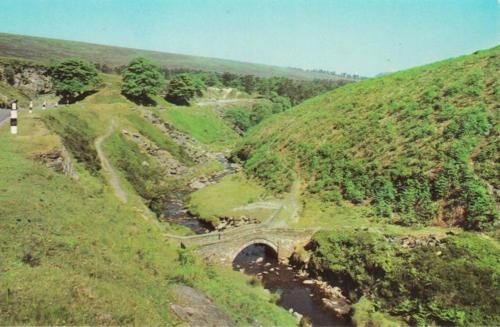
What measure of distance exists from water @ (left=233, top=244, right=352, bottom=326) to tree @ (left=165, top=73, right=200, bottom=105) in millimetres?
78648

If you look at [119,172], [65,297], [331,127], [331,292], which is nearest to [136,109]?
[119,172]

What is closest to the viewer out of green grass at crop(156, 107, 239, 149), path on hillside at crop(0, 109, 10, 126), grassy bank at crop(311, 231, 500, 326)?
grassy bank at crop(311, 231, 500, 326)

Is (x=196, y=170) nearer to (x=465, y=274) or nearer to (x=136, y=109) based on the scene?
(x=136, y=109)

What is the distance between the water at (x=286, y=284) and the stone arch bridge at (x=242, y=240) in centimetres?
172

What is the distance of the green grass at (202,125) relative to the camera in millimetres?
98019

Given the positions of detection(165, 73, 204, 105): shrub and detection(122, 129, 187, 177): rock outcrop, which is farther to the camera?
detection(165, 73, 204, 105): shrub

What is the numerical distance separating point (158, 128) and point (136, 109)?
20.5 ft

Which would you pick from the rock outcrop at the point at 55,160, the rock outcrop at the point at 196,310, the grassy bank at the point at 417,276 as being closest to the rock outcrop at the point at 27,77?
the rock outcrop at the point at 55,160

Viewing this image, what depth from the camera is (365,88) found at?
78562mm

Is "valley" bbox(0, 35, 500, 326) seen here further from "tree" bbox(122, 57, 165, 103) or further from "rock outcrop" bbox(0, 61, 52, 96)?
"rock outcrop" bbox(0, 61, 52, 96)

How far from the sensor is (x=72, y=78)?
301 feet

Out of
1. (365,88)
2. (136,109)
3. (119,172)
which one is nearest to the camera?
(119,172)

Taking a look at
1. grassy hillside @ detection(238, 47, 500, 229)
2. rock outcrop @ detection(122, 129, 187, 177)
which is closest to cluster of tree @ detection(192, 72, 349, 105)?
grassy hillside @ detection(238, 47, 500, 229)

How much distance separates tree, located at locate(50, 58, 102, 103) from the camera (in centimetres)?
9100
